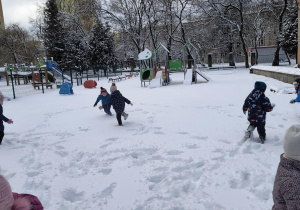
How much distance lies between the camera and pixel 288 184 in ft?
5.83

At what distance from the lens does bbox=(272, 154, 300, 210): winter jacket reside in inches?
69.2

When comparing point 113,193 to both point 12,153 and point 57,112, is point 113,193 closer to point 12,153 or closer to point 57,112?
point 12,153

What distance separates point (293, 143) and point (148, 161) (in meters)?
3.00

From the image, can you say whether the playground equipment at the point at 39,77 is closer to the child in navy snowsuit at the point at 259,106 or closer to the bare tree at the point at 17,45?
the child in navy snowsuit at the point at 259,106

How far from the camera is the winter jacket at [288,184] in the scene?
176cm

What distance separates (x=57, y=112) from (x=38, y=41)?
48.2 m

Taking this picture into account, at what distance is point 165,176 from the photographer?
3.88 meters

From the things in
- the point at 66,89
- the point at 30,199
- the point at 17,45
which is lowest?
the point at 30,199

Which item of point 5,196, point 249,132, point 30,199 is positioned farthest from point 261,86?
point 5,196

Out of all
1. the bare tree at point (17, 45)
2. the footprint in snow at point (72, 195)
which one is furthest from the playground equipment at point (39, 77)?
the bare tree at point (17, 45)

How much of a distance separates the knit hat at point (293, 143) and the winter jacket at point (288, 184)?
1.9 inches

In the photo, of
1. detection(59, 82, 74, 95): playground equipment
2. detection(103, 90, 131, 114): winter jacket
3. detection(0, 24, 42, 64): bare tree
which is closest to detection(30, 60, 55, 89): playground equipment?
detection(59, 82, 74, 95): playground equipment

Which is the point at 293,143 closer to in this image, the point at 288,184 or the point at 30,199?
the point at 288,184

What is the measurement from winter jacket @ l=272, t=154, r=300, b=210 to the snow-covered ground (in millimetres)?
1291
